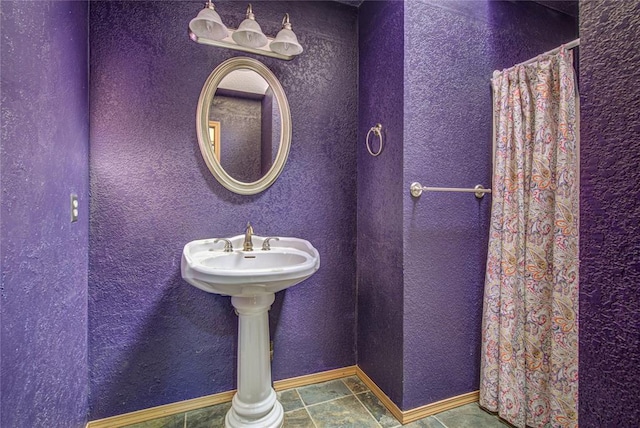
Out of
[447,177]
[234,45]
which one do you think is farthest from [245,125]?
[447,177]

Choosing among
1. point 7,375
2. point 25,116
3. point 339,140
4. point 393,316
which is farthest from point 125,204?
point 393,316

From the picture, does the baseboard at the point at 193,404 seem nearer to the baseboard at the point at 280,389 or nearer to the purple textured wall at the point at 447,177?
the baseboard at the point at 280,389

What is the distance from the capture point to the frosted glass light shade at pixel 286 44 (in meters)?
1.55

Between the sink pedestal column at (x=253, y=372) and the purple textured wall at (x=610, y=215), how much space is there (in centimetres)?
113

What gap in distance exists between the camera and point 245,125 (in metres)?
1.67

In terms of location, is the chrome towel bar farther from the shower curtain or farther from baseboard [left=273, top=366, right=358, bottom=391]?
baseboard [left=273, top=366, right=358, bottom=391]

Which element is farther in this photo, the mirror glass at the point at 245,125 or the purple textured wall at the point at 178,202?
the mirror glass at the point at 245,125

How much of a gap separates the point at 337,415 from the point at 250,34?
1975mm

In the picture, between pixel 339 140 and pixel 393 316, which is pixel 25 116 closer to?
pixel 339 140

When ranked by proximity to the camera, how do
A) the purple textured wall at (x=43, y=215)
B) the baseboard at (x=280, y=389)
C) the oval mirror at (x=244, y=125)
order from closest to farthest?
1. the purple textured wall at (x=43, y=215)
2. the baseboard at (x=280, y=389)
3. the oval mirror at (x=244, y=125)

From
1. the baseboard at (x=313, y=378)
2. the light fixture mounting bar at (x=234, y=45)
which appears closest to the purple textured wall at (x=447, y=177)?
the baseboard at (x=313, y=378)

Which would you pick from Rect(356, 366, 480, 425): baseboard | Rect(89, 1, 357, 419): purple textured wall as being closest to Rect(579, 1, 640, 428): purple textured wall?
Rect(356, 366, 480, 425): baseboard

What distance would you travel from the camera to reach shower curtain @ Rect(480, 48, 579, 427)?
4.23 ft

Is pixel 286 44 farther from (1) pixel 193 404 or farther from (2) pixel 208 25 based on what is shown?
(1) pixel 193 404
